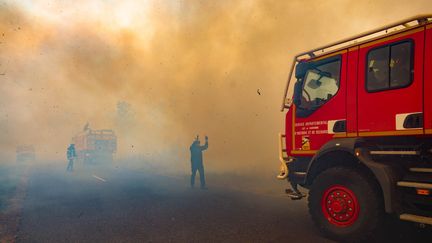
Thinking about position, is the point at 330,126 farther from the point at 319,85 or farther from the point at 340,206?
the point at 340,206

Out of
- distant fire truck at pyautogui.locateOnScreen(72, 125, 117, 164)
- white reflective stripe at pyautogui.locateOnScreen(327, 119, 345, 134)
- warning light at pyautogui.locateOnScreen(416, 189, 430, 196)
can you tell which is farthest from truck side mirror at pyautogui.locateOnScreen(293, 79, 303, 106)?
distant fire truck at pyautogui.locateOnScreen(72, 125, 117, 164)

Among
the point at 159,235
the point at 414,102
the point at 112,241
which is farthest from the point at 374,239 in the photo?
the point at 112,241

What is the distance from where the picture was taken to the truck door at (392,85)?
4234mm

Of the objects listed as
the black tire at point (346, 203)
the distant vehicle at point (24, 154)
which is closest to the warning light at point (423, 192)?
the black tire at point (346, 203)

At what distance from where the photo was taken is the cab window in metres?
4.38

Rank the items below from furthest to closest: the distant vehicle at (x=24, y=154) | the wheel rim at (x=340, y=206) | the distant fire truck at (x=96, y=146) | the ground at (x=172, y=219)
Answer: the distant vehicle at (x=24, y=154) < the distant fire truck at (x=96, y=146) < the ground at (x=172, y=219) < the wheel rim at (x=340, y=206)

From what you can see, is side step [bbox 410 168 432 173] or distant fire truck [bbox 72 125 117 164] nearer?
side step [bbox 410 168 432 173]

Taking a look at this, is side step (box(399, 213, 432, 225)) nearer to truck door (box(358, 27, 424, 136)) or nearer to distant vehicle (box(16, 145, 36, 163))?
truck door (box(358, 27, 424, 136))

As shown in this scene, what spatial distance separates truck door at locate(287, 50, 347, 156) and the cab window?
0.45 meters

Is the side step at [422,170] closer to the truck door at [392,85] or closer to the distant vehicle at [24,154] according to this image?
the truck door at [392,85]

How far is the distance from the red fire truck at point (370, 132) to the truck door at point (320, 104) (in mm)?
17

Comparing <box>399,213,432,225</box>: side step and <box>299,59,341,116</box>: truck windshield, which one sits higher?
<box>299,59,341,116</box>: truck windshield

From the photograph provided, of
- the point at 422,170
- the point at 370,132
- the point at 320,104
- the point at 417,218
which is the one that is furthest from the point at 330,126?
the point at 417,218

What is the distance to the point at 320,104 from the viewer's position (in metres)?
5.47
